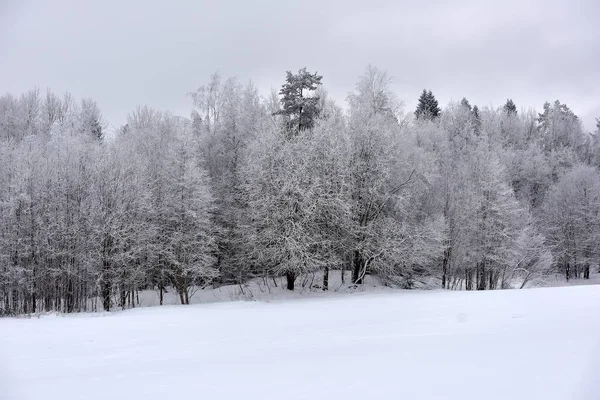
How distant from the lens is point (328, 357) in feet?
25.0

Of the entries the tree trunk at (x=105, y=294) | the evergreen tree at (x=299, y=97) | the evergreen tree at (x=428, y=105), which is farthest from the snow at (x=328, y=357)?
the evergreen tree at (x=428, y=105)

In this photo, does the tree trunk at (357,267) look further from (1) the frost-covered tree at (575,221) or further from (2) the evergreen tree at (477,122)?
(2) the evergreen tree at (477,122)

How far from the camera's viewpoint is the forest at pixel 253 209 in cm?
2306

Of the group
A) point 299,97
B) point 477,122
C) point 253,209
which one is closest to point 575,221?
point 477,122

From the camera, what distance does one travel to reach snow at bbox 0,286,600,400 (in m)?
5.80

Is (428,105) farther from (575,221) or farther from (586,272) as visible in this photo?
(586,272)

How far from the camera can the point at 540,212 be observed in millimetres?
47438

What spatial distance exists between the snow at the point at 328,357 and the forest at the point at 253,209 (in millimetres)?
11042

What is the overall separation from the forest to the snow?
1104 cm

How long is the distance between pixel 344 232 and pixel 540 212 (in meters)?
33.0

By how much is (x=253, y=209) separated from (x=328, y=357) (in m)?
18.6

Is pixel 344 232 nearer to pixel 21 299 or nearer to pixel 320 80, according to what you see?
pixel 320 80

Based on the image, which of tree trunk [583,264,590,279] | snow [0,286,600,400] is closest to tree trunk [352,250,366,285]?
snow [0,286,600,400]

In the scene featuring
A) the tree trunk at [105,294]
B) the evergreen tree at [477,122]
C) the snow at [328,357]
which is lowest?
the tree trunk at [105,294]
